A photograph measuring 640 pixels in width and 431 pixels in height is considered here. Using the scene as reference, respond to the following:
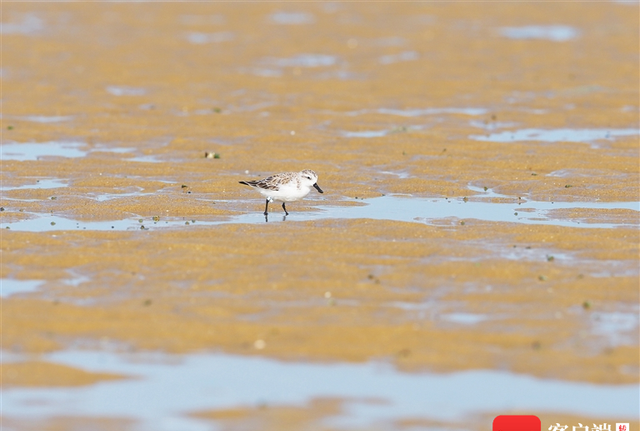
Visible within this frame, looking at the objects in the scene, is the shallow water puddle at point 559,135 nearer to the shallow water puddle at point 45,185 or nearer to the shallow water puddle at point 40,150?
the shallow water puddle at point 40,150

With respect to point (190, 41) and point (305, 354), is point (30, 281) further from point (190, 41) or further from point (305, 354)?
point (190, 41)

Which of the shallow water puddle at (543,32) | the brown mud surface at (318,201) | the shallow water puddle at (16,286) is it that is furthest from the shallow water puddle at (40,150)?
the shallow water puddle at (543,32)

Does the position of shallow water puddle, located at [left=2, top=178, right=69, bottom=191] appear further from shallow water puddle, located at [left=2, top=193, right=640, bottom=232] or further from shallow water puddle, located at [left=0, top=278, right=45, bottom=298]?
shallow water puddle, located at [left=0, top=278, right=45, bottom=298]

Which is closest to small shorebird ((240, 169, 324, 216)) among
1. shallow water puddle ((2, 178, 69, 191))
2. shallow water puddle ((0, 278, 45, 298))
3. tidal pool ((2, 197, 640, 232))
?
tidal pool ((2, 197, 640, 232))

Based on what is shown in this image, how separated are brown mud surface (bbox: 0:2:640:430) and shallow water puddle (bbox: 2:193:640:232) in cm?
30

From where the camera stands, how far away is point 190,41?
45.5 m

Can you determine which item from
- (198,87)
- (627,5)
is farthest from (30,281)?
(627,5)

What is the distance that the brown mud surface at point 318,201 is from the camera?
11258 mm

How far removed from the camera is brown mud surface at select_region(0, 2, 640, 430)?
1126 centimetres

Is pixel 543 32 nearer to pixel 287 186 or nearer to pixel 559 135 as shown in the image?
pixel 559 135

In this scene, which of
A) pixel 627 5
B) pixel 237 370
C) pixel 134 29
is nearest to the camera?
pixel 237 370

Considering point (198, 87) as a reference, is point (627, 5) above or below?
above

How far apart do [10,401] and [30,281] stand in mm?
4026

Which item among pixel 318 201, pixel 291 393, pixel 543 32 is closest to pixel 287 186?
pixel 318 201
